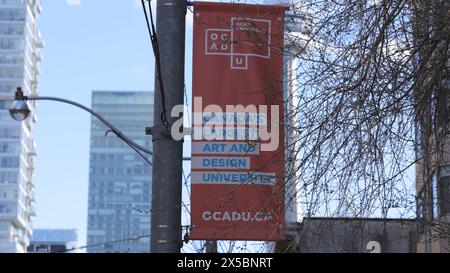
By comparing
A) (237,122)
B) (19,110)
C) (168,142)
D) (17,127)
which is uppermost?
(17,127)

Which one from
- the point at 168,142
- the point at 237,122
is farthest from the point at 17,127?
the point at 168,142

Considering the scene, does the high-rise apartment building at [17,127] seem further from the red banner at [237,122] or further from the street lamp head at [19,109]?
the red banner at [237,122]

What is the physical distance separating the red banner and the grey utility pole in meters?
0.45

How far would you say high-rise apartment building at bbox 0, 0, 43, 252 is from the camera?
139 m

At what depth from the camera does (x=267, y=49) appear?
30.2 ft

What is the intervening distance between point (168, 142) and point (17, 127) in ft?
443

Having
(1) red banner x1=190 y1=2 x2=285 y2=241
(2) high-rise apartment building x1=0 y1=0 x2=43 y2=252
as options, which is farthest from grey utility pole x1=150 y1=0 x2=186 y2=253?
(2) high-rise apartment building x1=0 y1=0 x2=43 y2=252

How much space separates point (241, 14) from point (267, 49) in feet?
1.41

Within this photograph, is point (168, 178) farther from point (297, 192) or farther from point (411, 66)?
point (411, 66)

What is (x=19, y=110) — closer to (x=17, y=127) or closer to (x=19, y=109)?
(x=19, y=109)

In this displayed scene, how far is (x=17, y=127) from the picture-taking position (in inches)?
5517

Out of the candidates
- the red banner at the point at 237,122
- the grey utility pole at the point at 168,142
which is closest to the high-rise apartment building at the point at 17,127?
the red banner at the point at 237,122
